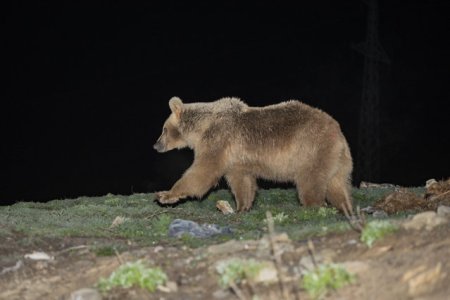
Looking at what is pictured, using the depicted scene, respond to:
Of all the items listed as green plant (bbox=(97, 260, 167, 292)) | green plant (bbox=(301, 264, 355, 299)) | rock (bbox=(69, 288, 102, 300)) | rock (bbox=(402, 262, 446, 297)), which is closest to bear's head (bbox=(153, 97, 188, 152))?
green plant (bbox=(97, 260, 167, 292))

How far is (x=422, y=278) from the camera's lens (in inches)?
252

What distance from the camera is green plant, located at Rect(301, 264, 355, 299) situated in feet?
21.6

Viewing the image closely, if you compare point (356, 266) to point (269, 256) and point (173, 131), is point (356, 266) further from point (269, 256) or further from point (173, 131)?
point (173, 131)

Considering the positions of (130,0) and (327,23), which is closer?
(327,23)

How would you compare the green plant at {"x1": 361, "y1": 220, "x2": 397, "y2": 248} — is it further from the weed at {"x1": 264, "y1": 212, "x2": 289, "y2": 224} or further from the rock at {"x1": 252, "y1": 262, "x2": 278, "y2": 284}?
the weed at {"x1": 264, "y1": 212, "x2": 289, "y2": 224}

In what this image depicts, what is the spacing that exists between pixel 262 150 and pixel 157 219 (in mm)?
2457

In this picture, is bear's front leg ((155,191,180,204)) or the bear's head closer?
bear's front leg ((155,191,180,204))

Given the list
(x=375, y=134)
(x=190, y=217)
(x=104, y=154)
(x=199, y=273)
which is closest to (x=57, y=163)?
(x=104, y=154)

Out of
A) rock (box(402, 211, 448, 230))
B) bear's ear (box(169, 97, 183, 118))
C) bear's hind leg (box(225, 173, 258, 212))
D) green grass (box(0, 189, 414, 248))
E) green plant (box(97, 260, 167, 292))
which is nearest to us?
green plant (box(97, 260, 167, 292))

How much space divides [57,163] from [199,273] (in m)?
49.8

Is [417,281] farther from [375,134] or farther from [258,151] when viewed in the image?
[375,134]

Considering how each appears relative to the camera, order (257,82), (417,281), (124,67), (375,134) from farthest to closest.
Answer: (124,67) → (257,82) → (375,134) → (417,281)

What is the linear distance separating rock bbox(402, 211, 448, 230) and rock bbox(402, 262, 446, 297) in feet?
4.56

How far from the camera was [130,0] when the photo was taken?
265ft
